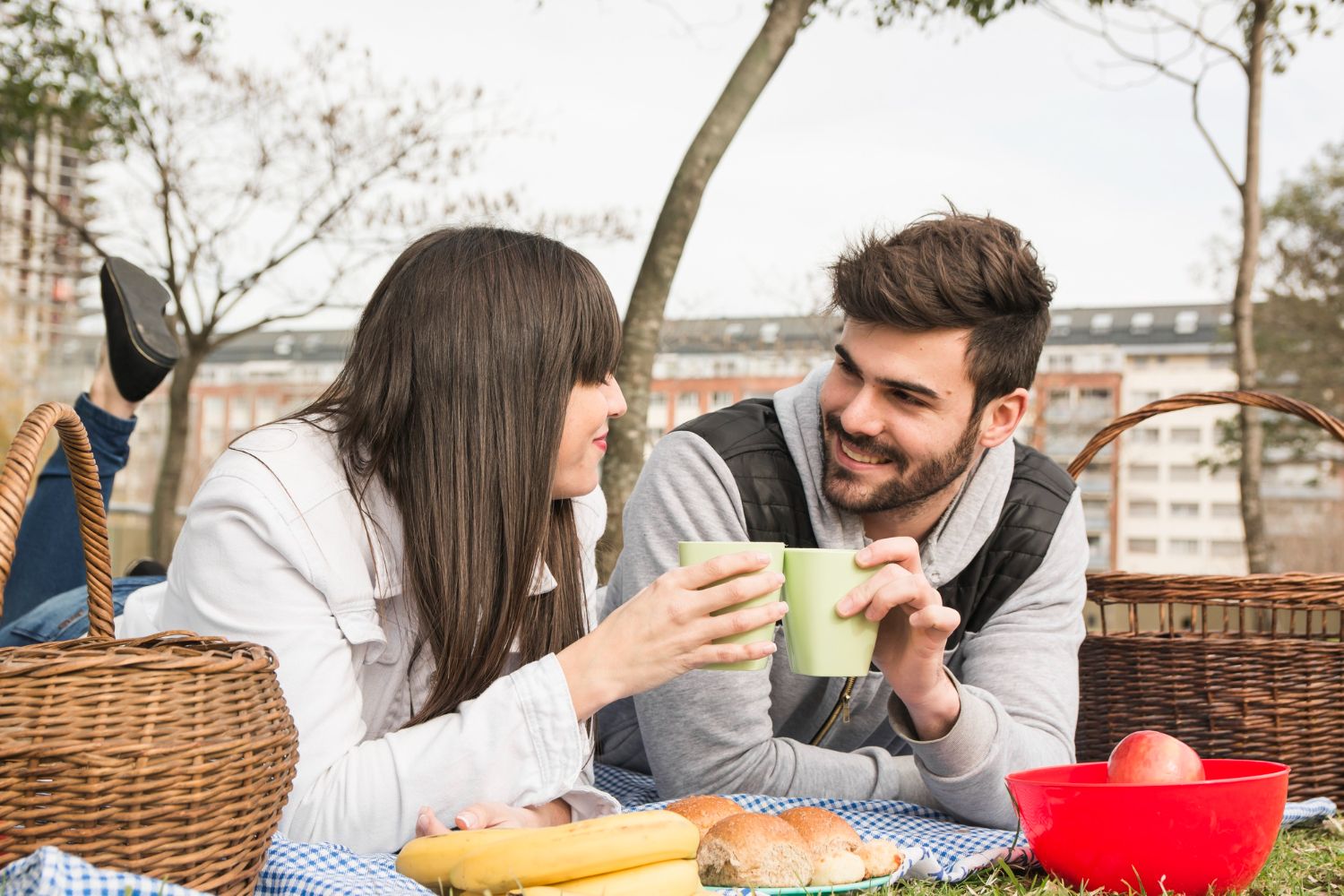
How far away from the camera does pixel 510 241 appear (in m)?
2.33

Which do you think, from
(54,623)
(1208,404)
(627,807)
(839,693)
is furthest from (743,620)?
(54,623)

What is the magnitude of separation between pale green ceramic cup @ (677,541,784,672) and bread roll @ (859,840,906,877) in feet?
1.25

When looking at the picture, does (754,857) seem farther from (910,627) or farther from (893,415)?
(893,415)

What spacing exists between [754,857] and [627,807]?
0.82 metres

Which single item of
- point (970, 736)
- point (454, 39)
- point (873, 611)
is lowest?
point (970, 736)

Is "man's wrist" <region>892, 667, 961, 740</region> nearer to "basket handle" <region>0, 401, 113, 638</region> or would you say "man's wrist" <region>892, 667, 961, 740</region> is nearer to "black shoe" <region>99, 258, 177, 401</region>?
"basket handle" <region>0, 401, 113, 638</region>

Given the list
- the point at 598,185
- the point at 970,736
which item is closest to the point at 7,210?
the point at 598,185

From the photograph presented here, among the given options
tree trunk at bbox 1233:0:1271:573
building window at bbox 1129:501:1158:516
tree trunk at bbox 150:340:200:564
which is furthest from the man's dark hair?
building window at bbox 1129:501:1158:516

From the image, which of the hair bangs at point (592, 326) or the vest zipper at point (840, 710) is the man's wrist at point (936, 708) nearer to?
the vest zipper at point (840, 710)

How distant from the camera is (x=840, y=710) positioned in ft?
9.45

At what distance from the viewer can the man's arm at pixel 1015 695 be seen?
2.40 meters

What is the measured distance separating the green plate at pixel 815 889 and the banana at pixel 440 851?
14.8 inches

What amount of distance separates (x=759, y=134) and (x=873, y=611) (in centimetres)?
982

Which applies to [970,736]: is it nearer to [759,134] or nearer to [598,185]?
[759,134]
